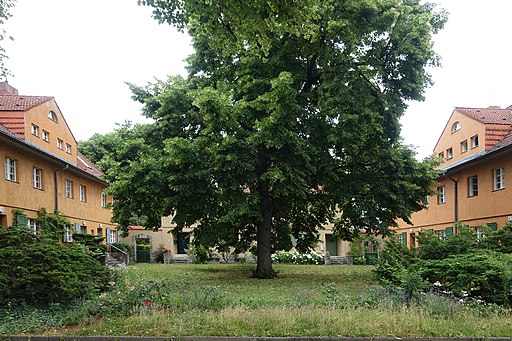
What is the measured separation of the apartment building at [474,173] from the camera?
22.1 m

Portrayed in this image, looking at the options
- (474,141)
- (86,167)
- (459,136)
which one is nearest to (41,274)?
(86,167)

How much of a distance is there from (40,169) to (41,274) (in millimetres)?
15318

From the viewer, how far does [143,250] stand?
38812mm

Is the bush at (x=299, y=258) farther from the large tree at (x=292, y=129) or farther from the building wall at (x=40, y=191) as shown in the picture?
the large tree at (x=292, y=129)

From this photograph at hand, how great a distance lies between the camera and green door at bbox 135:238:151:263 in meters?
38.3

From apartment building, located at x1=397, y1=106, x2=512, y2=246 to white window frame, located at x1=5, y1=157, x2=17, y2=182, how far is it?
17259 mm

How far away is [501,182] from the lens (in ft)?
73.6

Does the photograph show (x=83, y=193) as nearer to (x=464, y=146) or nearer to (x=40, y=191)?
(x=40, y=191)

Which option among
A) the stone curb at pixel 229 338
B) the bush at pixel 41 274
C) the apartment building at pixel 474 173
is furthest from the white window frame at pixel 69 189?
the stone curb at pixel 229 338

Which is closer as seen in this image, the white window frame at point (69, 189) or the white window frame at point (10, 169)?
the white window frame at point (10, 169)

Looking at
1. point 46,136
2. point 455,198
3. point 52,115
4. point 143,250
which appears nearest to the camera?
point 46,136

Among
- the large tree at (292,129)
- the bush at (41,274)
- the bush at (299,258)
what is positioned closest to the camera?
the bush at (41,274)

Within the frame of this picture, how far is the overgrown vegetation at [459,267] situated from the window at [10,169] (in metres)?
15.7

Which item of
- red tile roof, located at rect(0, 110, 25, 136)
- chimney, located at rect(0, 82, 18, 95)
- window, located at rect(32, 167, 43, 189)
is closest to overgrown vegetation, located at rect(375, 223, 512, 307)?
window, located at rect(32, 167, 43, 189)
